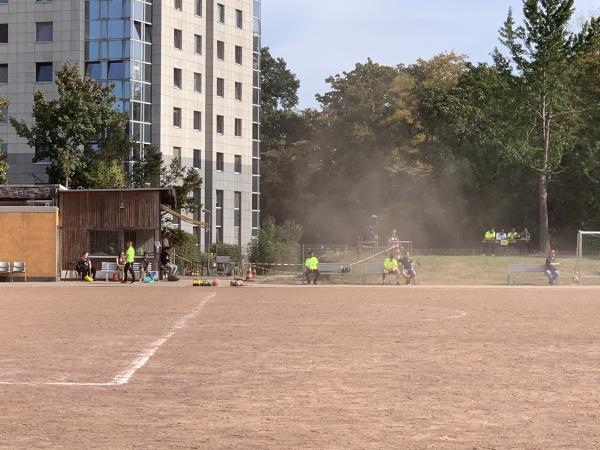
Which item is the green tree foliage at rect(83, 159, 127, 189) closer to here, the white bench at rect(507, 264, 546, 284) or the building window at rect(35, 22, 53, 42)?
the white bench at rect(507, 264, 546, 284)

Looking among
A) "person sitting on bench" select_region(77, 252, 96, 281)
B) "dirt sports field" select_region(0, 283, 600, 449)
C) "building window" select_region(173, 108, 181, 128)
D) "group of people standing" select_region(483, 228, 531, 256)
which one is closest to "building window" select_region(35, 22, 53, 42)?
"building window" select_region(173, 108, 181, 128)

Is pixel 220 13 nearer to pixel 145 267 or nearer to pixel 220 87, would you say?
pixel 220 87

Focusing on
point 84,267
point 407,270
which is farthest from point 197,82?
point 407,270

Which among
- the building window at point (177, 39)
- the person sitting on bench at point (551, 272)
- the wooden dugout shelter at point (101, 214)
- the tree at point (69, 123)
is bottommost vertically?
the person sitting on bench at point (551, 272)

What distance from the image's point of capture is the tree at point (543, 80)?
56031 millimetres

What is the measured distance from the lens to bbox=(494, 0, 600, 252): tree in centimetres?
5603

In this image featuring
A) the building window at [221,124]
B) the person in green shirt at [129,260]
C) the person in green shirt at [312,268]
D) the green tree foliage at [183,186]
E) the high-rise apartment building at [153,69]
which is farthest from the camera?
the building window at [221,124]

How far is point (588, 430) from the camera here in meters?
8.70

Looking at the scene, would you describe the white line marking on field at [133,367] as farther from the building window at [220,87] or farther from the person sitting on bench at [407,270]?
the building window at [220,87]

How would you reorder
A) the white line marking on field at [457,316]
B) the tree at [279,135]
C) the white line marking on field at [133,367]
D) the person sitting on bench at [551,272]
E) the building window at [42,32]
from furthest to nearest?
the tree at [279,135] < the building window at [42,32] < the person sitting on bench at [551,272] < the white line marking on field at [457,316] < the white line marking on field at [133,367]

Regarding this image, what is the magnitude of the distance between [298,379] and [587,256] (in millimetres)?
39157

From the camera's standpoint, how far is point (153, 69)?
7488cm

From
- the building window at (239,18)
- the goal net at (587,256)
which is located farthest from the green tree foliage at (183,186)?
the building window at (239,18)

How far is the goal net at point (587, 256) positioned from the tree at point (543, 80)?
9.80 metres
